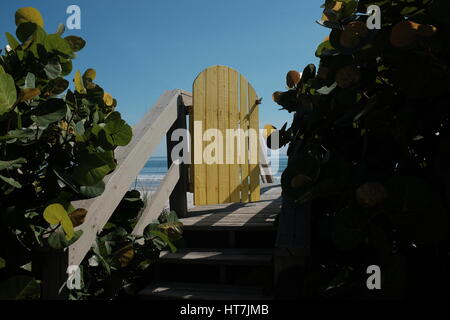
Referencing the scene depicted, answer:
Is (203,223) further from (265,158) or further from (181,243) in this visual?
(265,158)

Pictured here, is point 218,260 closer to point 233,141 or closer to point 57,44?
point 57,44

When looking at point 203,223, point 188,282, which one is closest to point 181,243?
point 188,282

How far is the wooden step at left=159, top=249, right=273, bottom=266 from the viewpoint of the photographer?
7.67ft

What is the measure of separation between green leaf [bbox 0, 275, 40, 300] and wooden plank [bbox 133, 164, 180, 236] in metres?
1.25

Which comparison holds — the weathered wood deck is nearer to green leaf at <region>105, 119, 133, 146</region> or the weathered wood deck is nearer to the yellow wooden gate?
the yellow wooden gate

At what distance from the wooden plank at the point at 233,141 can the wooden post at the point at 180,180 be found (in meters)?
0.68

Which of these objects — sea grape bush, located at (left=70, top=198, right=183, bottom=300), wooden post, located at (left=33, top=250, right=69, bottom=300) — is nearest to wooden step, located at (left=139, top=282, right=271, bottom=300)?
sea grape bush, located at (left=70, top=198, right=183, bottom=300)

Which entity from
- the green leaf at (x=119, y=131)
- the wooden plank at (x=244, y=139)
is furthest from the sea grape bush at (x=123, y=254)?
the wooden plank at (x=244, y=139)

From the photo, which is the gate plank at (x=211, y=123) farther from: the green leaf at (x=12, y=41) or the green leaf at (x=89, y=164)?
the green leaf at (x=12, y=41)

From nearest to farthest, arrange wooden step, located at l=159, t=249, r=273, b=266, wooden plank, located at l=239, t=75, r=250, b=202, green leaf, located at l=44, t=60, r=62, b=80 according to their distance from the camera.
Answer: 1. green leaf, located at l=44, t=60, r=62, b=80
2. wooden step, located at l=159, t=249, r=273, b=266
3. wooden plank, located at l=239, t=75, r=250, b=202

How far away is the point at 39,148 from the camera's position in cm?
151

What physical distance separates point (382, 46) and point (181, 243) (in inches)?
70.9

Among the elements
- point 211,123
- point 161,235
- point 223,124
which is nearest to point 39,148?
point 161,235

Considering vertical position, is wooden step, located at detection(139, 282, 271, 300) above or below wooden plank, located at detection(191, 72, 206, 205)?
below
